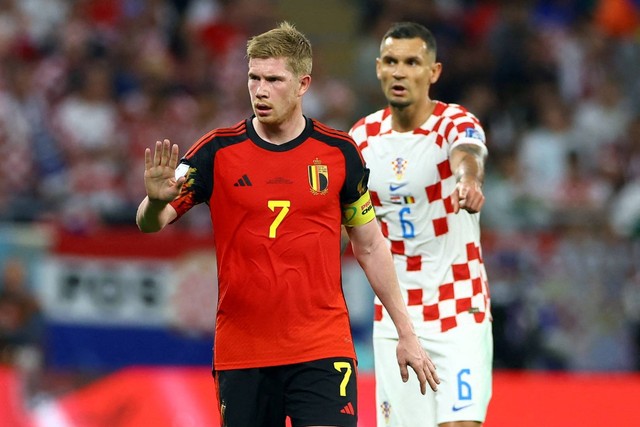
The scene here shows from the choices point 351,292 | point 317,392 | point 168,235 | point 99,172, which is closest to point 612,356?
point 351,292

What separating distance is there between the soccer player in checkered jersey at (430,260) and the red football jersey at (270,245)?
1.37m

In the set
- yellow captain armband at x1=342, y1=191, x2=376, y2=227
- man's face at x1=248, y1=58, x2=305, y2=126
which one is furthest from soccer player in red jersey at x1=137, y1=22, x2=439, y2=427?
yellow captain armband at x1=342, y1=191, x2=376, y2=227

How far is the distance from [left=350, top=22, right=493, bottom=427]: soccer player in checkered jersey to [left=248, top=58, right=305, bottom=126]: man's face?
1512 millimetres

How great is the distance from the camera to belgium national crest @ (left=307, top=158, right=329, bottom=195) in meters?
5.58

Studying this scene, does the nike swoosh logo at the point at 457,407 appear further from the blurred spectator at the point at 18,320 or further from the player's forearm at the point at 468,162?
the blurred spectator at the point at 18,320

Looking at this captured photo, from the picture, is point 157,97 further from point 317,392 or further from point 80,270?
point 317,392

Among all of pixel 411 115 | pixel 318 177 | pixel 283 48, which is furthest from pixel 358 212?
pixel 411 115

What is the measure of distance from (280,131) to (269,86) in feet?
0.77

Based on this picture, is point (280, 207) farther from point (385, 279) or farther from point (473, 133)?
point (473, 133)

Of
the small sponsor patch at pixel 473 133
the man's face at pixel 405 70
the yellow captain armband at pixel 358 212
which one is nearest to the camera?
the yellow captain armband at pixel 358 212

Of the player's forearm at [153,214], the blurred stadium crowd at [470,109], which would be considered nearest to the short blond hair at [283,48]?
the player's forearm at [153,214]

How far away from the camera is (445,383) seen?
22.5 ft

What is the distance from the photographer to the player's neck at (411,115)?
7.07 m

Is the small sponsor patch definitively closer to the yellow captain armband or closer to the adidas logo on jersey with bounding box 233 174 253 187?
the yellow captain armband
